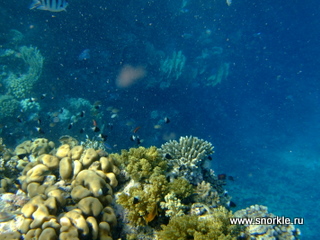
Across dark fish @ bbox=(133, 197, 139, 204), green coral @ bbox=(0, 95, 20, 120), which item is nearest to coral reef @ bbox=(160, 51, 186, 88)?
green coral @ bbox=(0, 95, 20, 120)

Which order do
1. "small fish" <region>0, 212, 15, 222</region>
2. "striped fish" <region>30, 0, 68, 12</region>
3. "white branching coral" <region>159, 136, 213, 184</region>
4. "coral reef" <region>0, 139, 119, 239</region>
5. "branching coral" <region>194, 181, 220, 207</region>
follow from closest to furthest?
"coral reef" <region>0, 139, 119, 239</region> → "small fish" <region>0, 212, 15, 222</region> → "branching coral" <region>194, 181, 220, 207</region> → "white branching coral" <region>159, 136, 213, 184</region> → "striped fish" <region>30, 0, 68, 12</region>

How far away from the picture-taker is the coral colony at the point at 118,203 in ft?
10.2

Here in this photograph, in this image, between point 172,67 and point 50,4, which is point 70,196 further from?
point 172,67

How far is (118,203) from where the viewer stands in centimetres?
385

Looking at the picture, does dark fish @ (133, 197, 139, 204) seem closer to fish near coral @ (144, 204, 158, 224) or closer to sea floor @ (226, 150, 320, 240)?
fish near coral @ (144, 204, 158, 224)

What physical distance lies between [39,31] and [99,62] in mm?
4817

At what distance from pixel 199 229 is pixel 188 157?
2.11m

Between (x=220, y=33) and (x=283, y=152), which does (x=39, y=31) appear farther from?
(x=283, y=152)

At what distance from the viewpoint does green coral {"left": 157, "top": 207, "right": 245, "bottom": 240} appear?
119 inches

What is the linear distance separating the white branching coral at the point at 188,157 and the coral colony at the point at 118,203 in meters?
0.03

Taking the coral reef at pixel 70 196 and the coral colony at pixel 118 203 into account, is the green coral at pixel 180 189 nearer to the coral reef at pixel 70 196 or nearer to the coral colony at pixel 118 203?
the coral colony at pixel 118 203

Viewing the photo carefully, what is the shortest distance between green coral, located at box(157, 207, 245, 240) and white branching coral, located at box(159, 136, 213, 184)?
1540 mm

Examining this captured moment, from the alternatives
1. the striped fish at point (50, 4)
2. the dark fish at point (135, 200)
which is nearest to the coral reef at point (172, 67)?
the striped fish at point (50, 4)

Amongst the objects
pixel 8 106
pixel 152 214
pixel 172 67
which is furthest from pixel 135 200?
pixel 172 67
